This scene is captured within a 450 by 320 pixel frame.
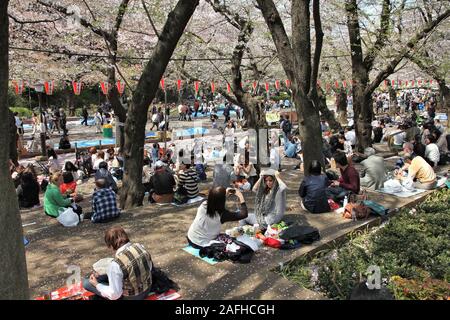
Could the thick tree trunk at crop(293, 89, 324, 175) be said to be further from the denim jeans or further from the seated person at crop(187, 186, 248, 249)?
the denim jeans

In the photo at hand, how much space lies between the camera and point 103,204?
23.6ft

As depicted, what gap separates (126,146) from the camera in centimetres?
849

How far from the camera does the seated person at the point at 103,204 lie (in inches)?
282

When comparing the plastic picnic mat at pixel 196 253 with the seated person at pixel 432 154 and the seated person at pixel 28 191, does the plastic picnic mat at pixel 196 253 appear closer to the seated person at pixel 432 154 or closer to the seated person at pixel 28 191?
the seated person at pixel 28 191

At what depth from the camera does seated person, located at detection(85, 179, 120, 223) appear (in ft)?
23.5

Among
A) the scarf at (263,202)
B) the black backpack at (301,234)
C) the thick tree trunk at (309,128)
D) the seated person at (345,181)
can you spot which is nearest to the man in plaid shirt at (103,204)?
the scarf at (263,202)

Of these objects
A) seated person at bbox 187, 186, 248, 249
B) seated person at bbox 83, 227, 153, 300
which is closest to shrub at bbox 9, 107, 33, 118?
seated person at bbox 187, 186, 248, 249

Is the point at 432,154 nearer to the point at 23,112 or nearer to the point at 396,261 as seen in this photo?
the point at 396,261

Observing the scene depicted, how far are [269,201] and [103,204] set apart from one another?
2962mm

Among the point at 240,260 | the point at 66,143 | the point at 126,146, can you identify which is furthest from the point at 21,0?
the point at 240,260

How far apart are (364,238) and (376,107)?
31856 mm

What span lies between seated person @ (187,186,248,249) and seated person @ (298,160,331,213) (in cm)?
209

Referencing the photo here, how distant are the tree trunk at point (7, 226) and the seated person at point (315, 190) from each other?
5.12m
